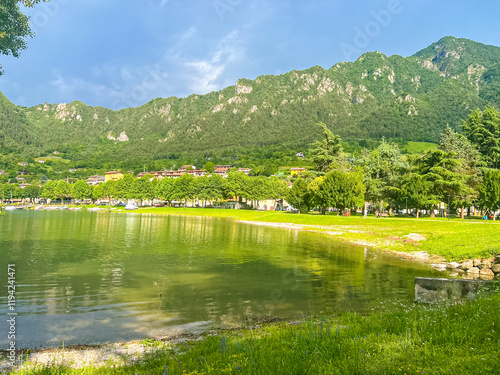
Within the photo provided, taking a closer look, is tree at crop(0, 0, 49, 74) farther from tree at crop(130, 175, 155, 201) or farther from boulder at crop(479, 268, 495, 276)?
tree at crop(130, 175, 155, 201)

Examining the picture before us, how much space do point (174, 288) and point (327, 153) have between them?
265 feet

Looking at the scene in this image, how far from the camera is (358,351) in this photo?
7.64m

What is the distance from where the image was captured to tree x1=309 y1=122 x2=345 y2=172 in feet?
302

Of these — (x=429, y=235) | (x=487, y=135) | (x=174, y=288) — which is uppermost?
(x=487, y=135)

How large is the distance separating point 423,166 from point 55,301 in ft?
297

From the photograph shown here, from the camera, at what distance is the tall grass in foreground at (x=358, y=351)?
669 cm

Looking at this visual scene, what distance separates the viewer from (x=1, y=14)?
15523mm

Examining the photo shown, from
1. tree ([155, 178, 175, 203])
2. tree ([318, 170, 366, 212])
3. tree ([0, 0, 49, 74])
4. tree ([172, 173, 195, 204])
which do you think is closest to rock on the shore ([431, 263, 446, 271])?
tree ([0, 0, 49, 74])

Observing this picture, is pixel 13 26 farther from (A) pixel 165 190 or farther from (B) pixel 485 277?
(A) pixel 165 190

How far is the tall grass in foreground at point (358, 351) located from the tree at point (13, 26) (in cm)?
1623

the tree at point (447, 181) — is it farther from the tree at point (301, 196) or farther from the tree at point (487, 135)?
the tree at point (301, 196)

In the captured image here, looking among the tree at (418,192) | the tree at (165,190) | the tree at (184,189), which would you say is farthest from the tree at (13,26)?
the tree at (165,190)

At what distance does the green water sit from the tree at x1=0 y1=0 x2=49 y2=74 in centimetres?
1253

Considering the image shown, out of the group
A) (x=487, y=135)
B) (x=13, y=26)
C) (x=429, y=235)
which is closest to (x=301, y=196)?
(x=487, y=135)
